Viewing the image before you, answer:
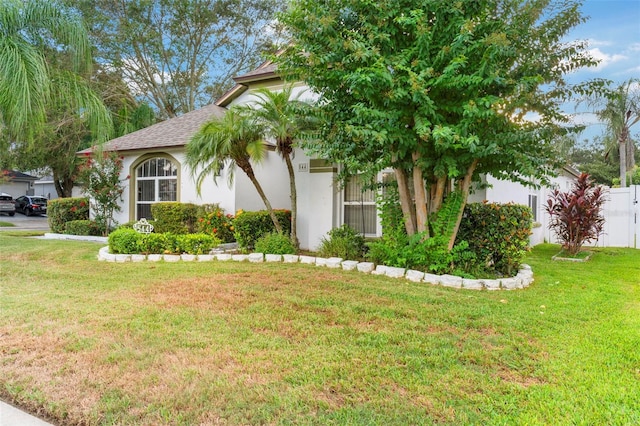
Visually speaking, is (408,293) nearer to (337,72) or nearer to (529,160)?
(529,160)

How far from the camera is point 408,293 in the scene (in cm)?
593

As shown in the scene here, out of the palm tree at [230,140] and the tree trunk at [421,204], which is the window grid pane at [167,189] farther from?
the tree trunk at [421,204]

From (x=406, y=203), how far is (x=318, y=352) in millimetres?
4644

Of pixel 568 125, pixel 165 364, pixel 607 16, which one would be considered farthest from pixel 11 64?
pixel 607 16

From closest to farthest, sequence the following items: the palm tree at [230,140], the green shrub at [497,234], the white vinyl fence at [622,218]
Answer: the green shrub at [497,234]
the palm tree at [230,140]
the white vinyl fence at [622,218]

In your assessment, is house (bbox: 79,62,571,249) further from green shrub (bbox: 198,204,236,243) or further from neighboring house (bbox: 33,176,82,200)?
neighboring house (bbox: 33,176,82,200)

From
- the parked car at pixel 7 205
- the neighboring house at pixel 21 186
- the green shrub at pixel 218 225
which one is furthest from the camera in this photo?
the neighboring house at pixel 21 186

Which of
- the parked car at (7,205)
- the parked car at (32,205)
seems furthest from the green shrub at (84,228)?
the parked car at (32,205)

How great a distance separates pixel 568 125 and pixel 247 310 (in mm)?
6231

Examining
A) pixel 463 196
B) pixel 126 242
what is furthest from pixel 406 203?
pixel 126 242

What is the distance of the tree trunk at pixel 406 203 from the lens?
7.71 m

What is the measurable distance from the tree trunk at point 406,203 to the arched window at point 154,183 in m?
8.41

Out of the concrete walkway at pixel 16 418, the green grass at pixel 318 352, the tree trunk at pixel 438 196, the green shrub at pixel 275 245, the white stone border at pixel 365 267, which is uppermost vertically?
the tree trunk at pixel 438 196

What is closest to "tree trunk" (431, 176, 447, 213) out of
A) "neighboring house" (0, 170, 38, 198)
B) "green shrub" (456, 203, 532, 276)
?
"green shrub" (456, 203, 532, 276)
